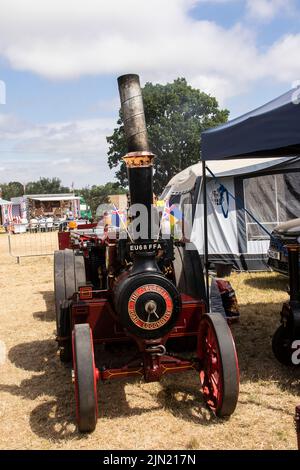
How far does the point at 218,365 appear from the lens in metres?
3.17

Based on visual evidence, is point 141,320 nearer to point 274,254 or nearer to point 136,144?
point 136,144

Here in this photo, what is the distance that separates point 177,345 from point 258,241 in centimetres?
503

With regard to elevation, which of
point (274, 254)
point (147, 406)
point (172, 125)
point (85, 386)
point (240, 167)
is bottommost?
point (147, 406)

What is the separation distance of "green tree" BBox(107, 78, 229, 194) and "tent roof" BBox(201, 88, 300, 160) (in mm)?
32187

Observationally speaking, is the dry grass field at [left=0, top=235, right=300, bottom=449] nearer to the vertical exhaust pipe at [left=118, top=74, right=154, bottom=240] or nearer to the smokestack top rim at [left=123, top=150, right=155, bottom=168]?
the vertical exhaust pipe at [left=118, top=74, right=154, bottom=240]

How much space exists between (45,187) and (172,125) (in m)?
50.0

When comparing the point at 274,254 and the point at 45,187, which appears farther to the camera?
the point at 45,187

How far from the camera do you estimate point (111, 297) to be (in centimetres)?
377

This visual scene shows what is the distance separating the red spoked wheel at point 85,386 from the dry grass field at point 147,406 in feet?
0.49

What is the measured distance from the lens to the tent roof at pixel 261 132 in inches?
134

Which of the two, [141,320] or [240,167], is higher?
[240,167]

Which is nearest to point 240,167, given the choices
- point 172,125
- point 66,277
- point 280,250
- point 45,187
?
point 280,250

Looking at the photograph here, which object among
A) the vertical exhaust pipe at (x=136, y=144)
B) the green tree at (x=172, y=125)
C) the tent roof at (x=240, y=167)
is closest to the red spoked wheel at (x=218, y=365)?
the vertical exhaust pipe at (x=136, y=144)
